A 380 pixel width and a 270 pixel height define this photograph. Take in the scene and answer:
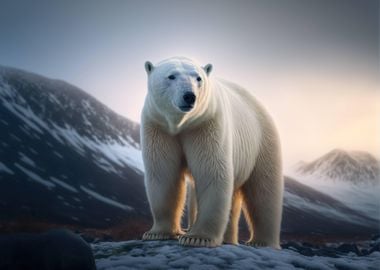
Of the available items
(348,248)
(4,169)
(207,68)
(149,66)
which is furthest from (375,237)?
(149,66)

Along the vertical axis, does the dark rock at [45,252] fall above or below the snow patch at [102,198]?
below

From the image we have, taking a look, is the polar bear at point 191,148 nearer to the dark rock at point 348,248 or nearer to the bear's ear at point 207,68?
the bear's ear at point 207,68

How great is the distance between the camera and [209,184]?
4672mm

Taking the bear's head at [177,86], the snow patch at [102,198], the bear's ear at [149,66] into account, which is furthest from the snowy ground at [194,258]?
the snow patch at [102,198]

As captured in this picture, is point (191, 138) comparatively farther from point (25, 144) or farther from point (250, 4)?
point (25, 144)

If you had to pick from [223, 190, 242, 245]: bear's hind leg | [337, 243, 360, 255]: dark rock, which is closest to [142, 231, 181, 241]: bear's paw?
[223, 190, 242, 245]: bear's hind leg

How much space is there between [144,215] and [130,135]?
2.07 m

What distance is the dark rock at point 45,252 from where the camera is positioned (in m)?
3.66

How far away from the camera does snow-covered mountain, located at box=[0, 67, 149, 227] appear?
401 inches

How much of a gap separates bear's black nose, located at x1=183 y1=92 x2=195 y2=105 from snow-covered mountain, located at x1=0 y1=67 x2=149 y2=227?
5.84 m

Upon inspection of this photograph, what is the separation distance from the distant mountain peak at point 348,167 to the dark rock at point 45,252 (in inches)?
350

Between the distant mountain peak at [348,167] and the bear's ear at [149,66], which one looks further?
the distant mountain peak at [348,167]

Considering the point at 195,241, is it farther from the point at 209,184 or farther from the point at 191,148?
the point at 191,148

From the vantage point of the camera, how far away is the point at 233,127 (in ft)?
17.6
